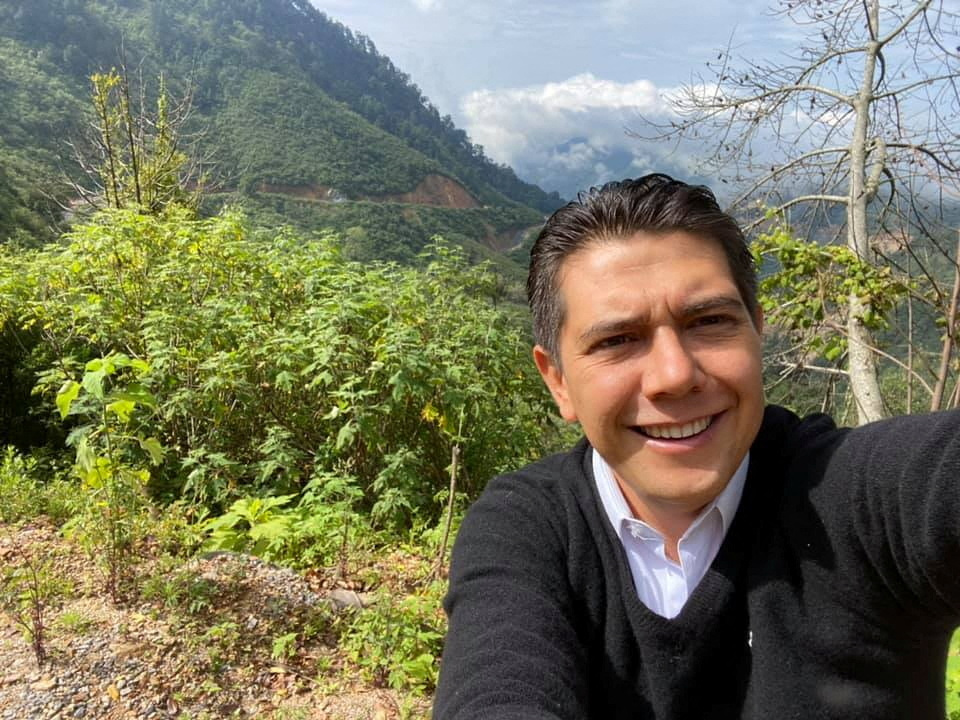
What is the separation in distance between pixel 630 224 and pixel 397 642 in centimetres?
227

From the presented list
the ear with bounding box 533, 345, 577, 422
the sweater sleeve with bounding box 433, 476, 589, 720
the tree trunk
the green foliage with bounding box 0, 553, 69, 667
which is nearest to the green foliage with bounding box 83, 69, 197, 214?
the green foliage with bounding box 0, 553, 69, 667

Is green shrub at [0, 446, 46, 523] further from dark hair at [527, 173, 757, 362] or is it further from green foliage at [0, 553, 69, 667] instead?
dark hair at [527, 173, 757, 362]

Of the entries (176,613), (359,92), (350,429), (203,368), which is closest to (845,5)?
(350,429)

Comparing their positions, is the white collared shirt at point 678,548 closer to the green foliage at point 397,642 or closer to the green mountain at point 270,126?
the green foliage at point 397,642

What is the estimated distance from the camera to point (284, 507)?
4.09 metres

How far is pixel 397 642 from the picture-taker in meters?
2.75

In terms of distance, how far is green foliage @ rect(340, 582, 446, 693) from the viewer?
2.63 metres

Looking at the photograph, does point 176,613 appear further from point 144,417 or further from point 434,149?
point 434,149

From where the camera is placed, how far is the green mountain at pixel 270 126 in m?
57.8

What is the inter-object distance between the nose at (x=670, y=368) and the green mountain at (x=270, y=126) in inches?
1839

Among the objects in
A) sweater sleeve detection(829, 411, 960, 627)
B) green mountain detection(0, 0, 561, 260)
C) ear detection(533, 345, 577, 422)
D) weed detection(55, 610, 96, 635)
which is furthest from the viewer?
green mountain detection(0, 0, 561, 260)

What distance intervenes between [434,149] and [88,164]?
3827 inches

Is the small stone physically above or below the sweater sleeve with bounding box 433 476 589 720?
below

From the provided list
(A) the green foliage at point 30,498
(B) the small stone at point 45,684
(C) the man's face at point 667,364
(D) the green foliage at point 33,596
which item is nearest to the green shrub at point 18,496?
(A) the green foliage at point 30,498
